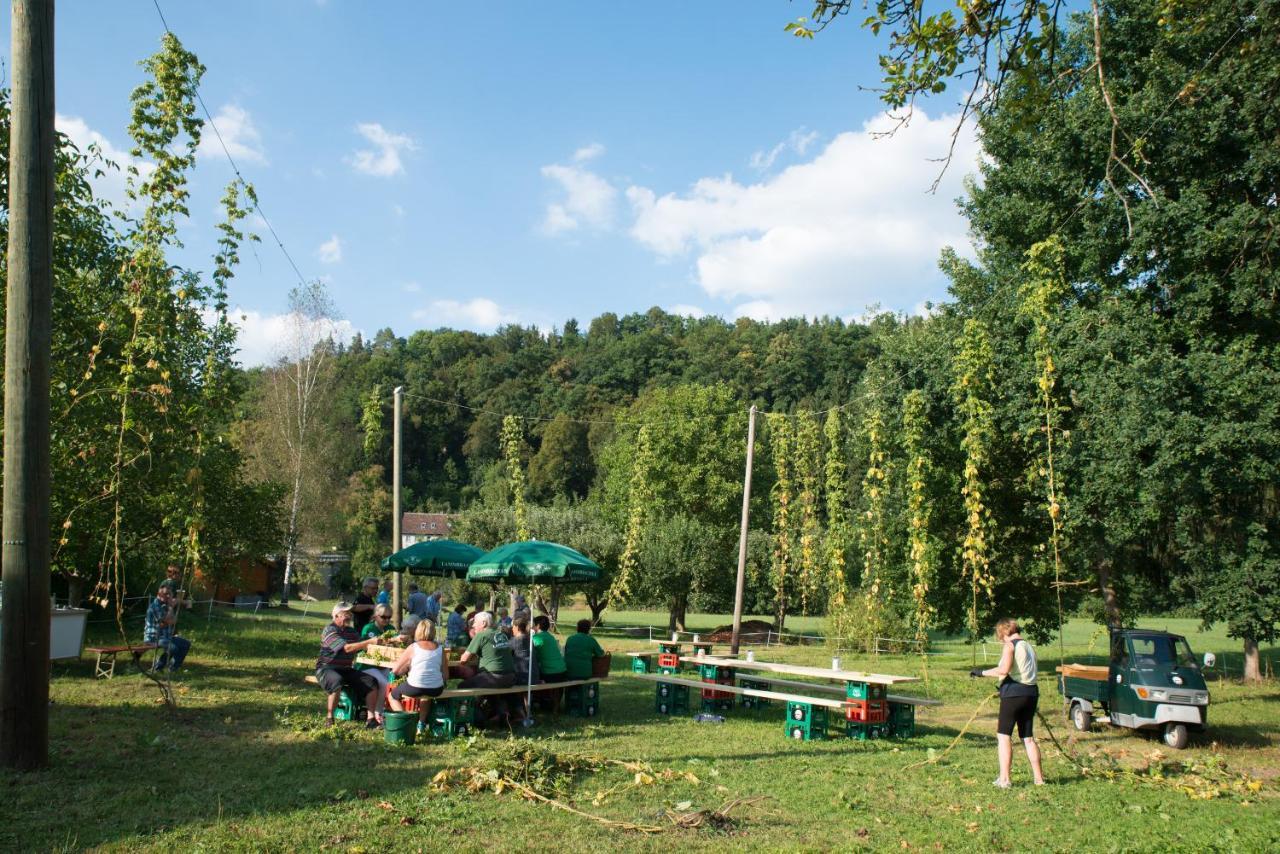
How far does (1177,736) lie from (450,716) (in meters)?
9.03

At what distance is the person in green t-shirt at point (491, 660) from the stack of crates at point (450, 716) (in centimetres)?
66

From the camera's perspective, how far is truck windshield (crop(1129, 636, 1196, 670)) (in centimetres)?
1138

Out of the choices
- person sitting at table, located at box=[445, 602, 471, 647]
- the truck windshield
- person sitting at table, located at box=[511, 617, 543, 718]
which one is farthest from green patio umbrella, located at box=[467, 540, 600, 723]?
the truck windshield

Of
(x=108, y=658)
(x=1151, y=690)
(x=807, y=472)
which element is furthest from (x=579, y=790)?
(x=807, y=472)

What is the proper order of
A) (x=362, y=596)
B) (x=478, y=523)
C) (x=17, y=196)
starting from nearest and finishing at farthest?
(x=17, y=196)
(x=362, y=596)
(x=478, y=523)

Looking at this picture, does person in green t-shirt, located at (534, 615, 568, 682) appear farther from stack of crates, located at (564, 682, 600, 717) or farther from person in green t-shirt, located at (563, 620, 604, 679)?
stack of crates, located at (564, 682, 600, 717)

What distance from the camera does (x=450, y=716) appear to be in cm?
945

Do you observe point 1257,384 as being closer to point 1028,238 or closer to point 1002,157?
point 1028,238

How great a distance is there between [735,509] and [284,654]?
26.8m

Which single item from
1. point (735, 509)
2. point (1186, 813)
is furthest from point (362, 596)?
point (735, 509)

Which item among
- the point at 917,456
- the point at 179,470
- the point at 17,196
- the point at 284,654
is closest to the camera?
the point at 17,196

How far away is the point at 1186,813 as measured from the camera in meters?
7.54

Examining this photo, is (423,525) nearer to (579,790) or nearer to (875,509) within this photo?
(875,509)

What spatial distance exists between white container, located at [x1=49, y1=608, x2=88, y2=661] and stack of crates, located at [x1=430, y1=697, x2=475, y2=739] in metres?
6.68
